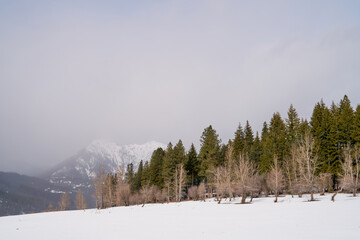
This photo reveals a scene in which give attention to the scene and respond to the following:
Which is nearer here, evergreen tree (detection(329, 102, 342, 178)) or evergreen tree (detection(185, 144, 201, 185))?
evergreen tree (detection(329, 102, 342, 178))

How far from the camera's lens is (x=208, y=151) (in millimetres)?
54500

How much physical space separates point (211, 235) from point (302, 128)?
46.5 meters

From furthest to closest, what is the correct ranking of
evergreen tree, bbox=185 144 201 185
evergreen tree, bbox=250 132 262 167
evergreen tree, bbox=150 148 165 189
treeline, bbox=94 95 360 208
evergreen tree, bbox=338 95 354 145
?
1. evergreen tree, bbox=150 148 165 189
2. evergreen tree, bbox=185 144 201 185
3. evergreen tree, bbox=250 132 262 167
4. evergreen tree, bbox=338 95 354 145
5. treeline, bbox=94 95 360 208

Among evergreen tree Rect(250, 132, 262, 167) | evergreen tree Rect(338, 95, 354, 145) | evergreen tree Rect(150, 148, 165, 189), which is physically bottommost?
evergreen tree Rect(150, 148, 165, 189)

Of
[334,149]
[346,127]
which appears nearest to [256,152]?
[334,149]

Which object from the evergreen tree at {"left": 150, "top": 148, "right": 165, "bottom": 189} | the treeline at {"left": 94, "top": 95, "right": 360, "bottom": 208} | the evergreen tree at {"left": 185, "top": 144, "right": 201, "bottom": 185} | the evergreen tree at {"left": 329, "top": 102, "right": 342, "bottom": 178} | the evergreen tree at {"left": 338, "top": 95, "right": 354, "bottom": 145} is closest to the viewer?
the treeline at {"left": 94, "top": 95, "right": 360, "bottom": 208}

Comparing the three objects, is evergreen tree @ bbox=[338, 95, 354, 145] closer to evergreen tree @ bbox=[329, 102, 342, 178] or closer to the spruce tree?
evergreen tree @ bbox=[329, 102, 342, 178]

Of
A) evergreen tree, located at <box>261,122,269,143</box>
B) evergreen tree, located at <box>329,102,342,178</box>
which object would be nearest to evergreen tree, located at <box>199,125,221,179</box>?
evergreen tree, located at <box>261,122,269,143</box>

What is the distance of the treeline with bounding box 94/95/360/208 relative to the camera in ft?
110

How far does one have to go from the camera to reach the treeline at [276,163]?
3356cm

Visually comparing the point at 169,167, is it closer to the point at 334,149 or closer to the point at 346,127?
Result: the point at 334,149

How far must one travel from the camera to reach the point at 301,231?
10.8m

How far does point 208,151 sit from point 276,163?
2140 centimetres

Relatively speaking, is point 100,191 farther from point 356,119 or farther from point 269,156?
point 356,119
